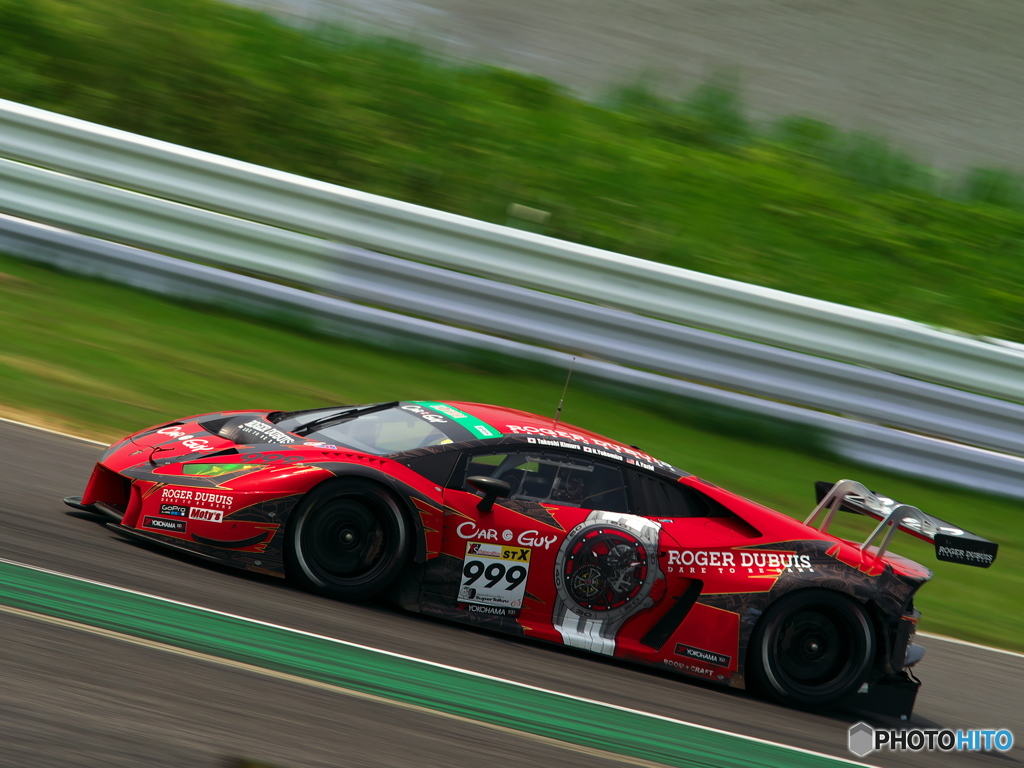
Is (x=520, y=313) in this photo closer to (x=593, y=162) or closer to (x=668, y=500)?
(x=593, y=162)

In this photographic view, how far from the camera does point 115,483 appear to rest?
6176 millimetres

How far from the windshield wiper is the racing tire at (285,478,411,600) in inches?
25.6

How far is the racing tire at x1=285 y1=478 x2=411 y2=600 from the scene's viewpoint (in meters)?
5.84

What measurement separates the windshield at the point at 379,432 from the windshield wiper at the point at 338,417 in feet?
0.10

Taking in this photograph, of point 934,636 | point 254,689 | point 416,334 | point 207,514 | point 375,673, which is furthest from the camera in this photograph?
point 416,334

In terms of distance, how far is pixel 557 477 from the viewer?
20.6 feet

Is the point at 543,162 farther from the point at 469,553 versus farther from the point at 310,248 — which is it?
the point at 469,553

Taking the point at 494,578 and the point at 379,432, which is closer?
the point at 494,578

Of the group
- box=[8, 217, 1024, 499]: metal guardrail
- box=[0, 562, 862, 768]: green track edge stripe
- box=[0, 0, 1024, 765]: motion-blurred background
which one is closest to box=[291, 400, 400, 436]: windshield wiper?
box=[0, 562, 862, 768]: green track edge stripe

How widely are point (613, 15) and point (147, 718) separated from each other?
1327cm

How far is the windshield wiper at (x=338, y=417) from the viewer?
21.0ft

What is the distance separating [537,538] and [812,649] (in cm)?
182

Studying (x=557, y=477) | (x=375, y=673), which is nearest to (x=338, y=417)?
(x=557, y=477)

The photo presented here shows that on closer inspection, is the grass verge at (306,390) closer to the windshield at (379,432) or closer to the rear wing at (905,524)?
the rear wing at (905,524)
